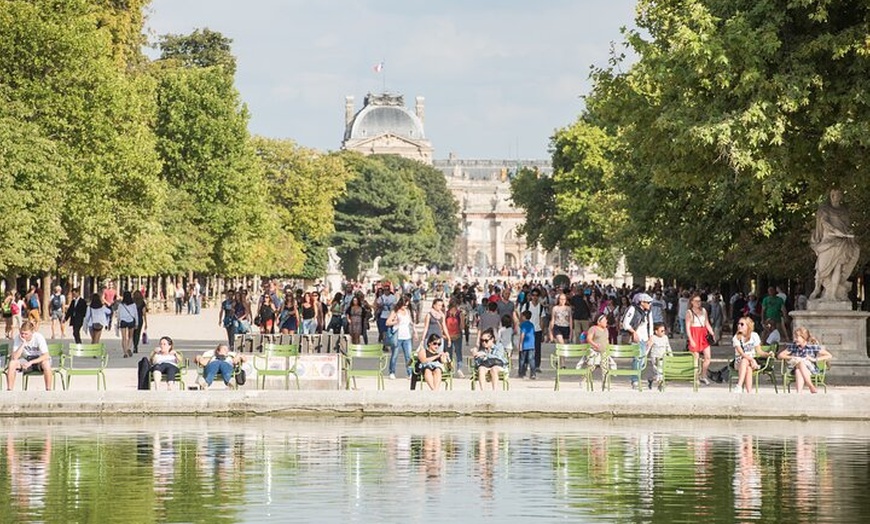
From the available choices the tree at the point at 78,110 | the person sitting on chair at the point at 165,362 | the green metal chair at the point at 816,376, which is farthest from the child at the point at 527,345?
the tree at the point at 78,110

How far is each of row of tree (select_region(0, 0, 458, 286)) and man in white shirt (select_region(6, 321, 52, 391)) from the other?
21010 mm

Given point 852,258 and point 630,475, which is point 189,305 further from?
point 630,475

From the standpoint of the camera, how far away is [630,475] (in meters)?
17.4

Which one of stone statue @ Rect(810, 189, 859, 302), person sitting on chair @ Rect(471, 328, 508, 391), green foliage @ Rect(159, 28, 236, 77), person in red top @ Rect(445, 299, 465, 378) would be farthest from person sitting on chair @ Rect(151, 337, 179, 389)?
green foliage @ Rect(159, 28, 236, 77)

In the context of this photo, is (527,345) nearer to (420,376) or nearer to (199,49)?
(420,376)

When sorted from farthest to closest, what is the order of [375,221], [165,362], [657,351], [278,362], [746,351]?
[375,221] → [657,351] → [278,362] → [746,351] → [165,362]

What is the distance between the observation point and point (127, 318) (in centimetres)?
3641

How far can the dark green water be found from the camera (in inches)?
588

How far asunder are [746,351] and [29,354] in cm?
997

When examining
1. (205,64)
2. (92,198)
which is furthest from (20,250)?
(205,64)

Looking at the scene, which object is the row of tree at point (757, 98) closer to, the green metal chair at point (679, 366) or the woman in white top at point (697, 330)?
the woman in white top at point (697, 330)

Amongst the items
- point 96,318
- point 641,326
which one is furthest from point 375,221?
point 641,326

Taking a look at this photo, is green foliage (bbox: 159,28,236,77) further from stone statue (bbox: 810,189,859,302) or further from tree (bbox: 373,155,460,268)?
tree (bbox: 373,155,460,268)

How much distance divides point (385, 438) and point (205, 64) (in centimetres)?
7066
